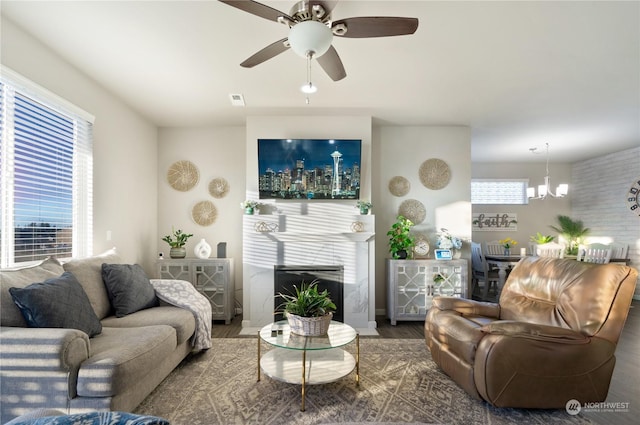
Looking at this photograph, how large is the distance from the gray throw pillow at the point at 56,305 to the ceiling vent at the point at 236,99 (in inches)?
87.6

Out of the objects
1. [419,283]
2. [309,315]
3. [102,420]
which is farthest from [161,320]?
[419,283]

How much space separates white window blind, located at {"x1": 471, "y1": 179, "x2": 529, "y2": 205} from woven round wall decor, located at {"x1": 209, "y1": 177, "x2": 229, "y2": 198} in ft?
16.8

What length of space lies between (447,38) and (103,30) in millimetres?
2440

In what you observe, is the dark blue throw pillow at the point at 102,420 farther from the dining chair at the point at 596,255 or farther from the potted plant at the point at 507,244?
the potted plant at the point at 507,244

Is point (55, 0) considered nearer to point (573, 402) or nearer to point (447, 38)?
point (447, 38)

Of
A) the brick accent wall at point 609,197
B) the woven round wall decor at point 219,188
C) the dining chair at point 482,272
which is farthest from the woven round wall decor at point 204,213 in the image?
the brick accent wall at point 609,197

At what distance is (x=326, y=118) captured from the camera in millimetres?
4184

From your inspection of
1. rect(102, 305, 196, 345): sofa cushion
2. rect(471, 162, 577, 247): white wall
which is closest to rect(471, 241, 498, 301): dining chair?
rect(471, 162, 577, 247): white wall

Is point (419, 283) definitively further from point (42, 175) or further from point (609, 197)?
point (609, 197)

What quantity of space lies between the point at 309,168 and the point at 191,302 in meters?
2.00

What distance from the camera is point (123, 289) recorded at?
275 cm

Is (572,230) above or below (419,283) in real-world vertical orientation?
above

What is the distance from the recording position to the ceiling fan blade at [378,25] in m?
1.76

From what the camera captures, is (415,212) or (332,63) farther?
(415,212)
